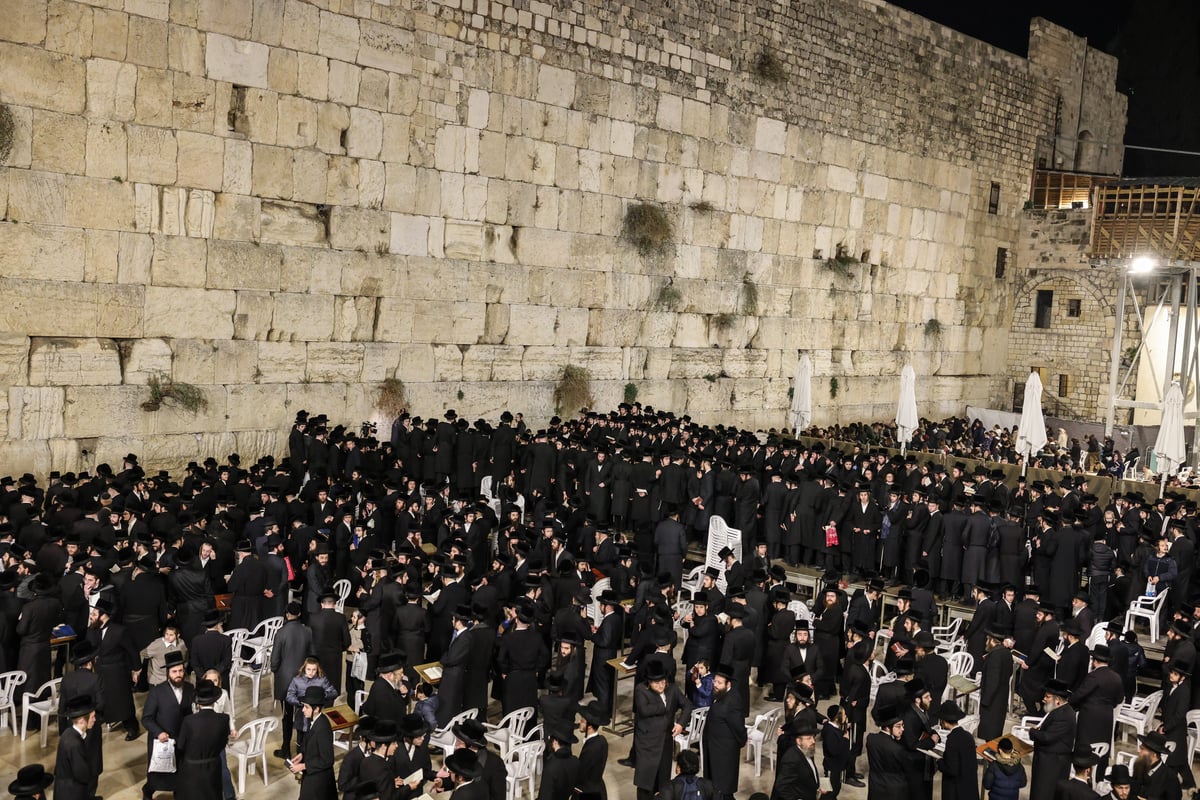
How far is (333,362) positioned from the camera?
1836 centimetres

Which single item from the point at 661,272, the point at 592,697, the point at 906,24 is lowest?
the point at 592,697

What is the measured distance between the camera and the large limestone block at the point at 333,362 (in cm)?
1816

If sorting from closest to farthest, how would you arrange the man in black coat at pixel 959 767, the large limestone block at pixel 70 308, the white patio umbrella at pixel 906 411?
the man in black coat at pixel 959 767 → the large limestone block at pixel 70 308 → the white patio umbrella at pixel 906 411

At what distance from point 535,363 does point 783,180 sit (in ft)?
26.0

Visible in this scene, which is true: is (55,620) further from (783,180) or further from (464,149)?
(783,180)

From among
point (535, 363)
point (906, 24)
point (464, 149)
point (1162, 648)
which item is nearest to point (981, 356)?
point (906, 24)

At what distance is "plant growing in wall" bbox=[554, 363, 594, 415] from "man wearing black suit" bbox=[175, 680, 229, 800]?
13.9 meters

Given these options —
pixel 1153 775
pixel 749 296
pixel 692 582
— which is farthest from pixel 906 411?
pixel 1153 775

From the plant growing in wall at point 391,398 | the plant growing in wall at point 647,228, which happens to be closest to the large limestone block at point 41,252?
the plant growing in wall at point 391,398

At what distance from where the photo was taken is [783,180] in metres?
25.1

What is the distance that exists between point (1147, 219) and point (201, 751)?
26.3 metres

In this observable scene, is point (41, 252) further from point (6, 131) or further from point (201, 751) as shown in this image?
point (201, 751)

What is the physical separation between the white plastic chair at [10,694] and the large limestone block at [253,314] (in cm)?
850

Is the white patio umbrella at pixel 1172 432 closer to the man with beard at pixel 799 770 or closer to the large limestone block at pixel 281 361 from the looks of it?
the man with beard at pixel 799 770
